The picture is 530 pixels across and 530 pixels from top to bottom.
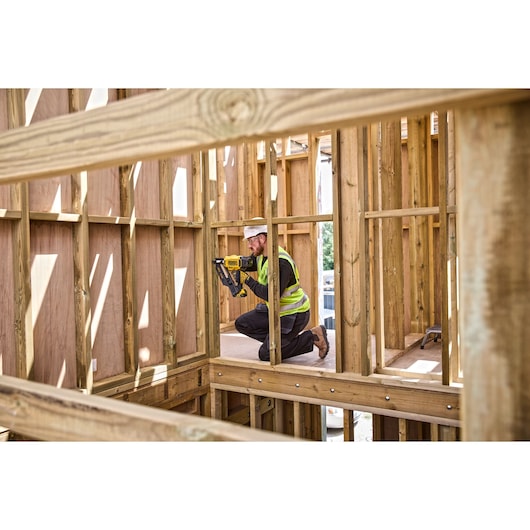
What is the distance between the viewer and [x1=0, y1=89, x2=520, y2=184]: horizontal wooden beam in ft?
2.10

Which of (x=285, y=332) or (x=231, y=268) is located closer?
(x=231, y=268)

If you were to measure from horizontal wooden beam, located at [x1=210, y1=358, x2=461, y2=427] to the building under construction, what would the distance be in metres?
0.01

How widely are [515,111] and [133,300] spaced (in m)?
3.63

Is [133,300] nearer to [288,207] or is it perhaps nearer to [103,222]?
[103,222]

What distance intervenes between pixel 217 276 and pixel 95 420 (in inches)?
151

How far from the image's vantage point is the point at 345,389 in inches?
158

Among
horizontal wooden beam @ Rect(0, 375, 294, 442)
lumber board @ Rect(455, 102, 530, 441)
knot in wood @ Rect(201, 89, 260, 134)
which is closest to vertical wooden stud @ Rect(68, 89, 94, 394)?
horizontal wooden beam @ Rect(0, 375, 294, 442)

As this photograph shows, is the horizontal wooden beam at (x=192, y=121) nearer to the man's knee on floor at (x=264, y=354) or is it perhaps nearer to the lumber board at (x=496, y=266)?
the lumber board at (x=496, y=266)

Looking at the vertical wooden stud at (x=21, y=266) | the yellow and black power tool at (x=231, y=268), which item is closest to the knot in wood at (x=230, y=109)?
the vertical wooden stud at (x=21, y=266)

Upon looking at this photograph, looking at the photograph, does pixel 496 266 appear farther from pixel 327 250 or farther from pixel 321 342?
pixel 327 250

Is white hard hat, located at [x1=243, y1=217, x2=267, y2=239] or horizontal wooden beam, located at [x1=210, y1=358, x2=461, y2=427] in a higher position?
white hard hat, located at [x1=243, y1=217, x2=267, y2=239]

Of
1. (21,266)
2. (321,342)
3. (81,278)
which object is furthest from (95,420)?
(321,342)

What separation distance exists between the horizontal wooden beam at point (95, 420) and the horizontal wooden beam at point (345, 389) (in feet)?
10.3

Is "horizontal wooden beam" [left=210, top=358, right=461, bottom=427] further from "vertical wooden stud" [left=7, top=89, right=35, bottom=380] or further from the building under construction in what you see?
"vertical wooden stud" [left=7, top=89, right=35, bottom=380]
